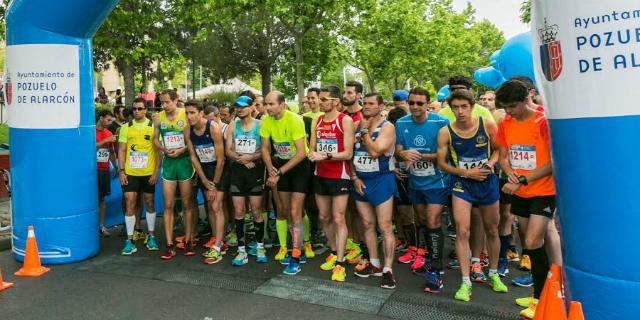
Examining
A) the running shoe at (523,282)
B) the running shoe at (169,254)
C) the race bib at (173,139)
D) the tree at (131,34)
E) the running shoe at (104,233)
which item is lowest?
the running shoe at (523,282)

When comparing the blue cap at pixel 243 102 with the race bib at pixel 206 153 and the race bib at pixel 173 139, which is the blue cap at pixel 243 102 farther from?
the race bib at pixel 173 139

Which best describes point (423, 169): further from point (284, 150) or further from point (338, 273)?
point (284, 150)

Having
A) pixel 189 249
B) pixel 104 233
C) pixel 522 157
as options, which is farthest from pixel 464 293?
pixel 104 233

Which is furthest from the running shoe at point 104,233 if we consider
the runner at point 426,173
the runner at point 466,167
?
the runner at point 466,167

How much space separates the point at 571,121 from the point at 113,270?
4944mm

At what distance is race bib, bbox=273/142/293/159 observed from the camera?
587 centimetres

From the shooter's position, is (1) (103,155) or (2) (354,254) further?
(1) (103,155)

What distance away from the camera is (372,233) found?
5414 millimetres

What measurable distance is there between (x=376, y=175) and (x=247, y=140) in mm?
1656

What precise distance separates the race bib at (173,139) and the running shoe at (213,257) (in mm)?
1325

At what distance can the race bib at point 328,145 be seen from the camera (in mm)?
5434

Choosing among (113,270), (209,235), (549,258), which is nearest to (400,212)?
(549,258)

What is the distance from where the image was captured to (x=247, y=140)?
6.04m

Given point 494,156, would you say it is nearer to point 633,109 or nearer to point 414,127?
point 414,127
